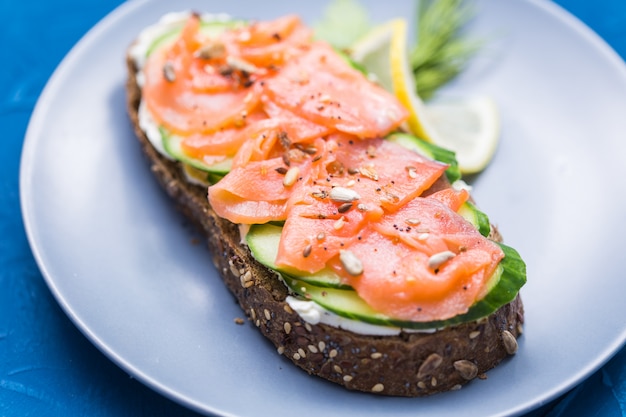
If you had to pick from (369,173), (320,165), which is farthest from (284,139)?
(369,173)

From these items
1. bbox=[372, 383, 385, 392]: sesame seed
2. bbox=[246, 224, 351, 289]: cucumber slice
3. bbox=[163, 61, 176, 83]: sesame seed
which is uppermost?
bbox=[163, 61, 176, 83]: sesame seed

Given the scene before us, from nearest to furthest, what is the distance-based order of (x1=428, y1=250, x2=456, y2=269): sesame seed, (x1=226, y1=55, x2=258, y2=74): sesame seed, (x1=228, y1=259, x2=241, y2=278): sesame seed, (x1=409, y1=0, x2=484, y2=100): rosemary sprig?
(x1=428, y1=250, x2=456, y2=269): sesame seed
(x1=228, y1=259, x2=241, y2=278): sesame seed
(x1=226, y1=55, x2=258, y2=74): sesame seed
(x1=409, y1=0, x2=484, y2=100): rosemary sprig

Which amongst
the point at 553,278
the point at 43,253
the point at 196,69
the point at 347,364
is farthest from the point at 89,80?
the point at 553,278

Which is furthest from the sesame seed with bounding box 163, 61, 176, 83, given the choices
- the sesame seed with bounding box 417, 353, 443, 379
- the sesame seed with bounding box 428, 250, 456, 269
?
the sesame seed with bounding box 417, 353, 443, 379

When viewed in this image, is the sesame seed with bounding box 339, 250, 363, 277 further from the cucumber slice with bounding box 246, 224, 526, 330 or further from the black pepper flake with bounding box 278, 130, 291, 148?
the black pepper flake with bounding box 278, 130, 291, 148

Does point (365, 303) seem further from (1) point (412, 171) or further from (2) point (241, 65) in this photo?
(2) point (241, 65)

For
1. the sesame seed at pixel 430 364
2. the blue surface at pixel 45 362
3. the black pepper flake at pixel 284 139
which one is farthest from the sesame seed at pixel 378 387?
the black pepper flake at pixel 284 139
